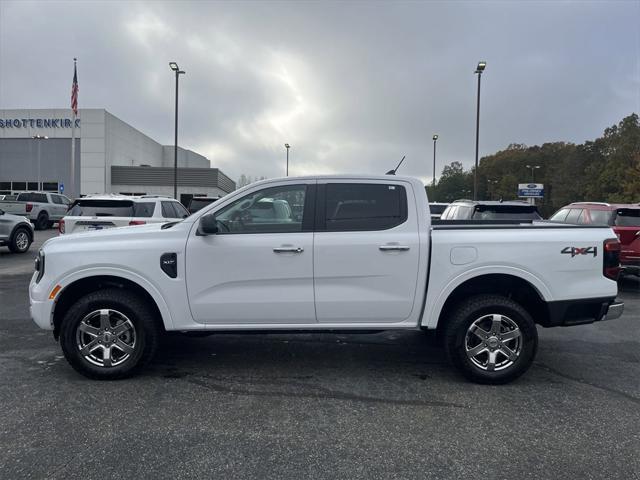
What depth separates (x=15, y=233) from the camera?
14.5 m

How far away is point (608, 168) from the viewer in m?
69.4

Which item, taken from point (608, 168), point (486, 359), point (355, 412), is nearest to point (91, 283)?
point (355, 412)

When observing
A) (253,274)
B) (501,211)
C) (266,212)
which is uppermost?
(501,211)

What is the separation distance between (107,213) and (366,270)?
701 centimetres

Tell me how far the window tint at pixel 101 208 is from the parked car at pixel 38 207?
16020mm

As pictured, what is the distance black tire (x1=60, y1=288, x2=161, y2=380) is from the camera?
457cm

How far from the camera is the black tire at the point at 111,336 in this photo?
4.57m

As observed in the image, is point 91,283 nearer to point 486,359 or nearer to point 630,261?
point 486,359

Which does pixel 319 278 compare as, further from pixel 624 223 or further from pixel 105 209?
pixel 624 223

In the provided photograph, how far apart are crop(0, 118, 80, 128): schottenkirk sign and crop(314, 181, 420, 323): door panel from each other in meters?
46.7

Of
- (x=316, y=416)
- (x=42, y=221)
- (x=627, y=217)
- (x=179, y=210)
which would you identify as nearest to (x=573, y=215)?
(x=627, y=217)

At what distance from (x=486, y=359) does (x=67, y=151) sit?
47921 millimetres

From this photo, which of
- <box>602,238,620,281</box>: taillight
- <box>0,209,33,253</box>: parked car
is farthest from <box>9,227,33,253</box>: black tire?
<box>602,238,620,281</box>: taillight

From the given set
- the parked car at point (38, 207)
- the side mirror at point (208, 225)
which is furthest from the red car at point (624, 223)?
the parked car at point (38, 207)
